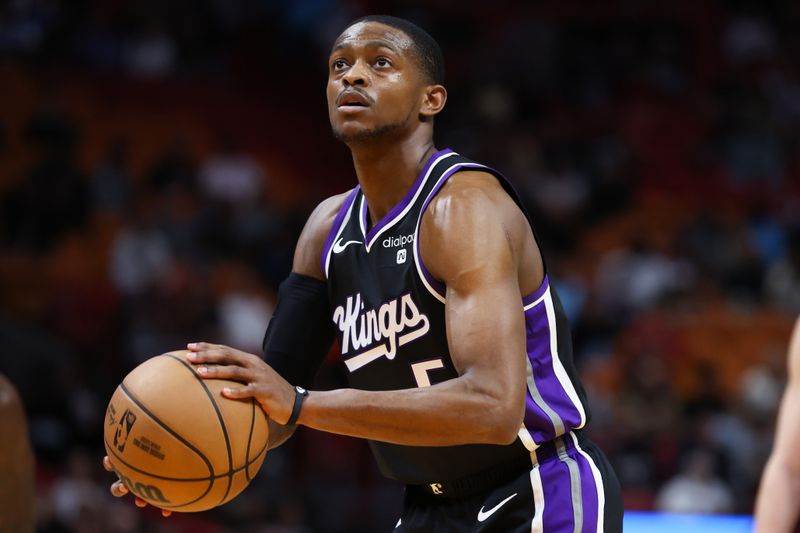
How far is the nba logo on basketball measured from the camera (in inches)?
136

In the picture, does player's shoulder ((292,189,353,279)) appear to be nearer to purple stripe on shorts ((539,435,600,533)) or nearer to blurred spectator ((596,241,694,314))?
purple stripe on shorts ((539,435,600,533))

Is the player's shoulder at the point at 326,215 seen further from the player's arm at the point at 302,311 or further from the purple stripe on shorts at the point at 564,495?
the purple stripe on shorts at the point at 564,495

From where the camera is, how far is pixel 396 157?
13.0 feet

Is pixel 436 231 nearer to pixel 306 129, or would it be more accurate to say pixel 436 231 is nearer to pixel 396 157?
pixel 396 157

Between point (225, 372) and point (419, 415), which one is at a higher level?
point (225, 372)

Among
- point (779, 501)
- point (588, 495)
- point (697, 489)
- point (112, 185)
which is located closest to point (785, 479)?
point (779, 501)

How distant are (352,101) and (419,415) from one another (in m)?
1.06

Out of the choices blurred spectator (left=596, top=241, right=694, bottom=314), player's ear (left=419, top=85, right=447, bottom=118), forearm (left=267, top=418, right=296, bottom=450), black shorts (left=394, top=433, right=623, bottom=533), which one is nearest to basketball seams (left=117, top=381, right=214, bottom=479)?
forearm (left=267, top=418, right=296, bottom=450)

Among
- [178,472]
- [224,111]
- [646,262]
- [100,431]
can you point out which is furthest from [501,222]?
[224,111]

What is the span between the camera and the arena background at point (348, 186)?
33.6 feet

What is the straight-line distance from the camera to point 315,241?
433 centimetres

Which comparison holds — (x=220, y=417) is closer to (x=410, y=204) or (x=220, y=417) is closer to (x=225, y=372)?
(x=225, y=372)

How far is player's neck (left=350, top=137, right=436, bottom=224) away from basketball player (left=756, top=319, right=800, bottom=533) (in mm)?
1603

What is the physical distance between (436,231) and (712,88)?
13.8 meters
